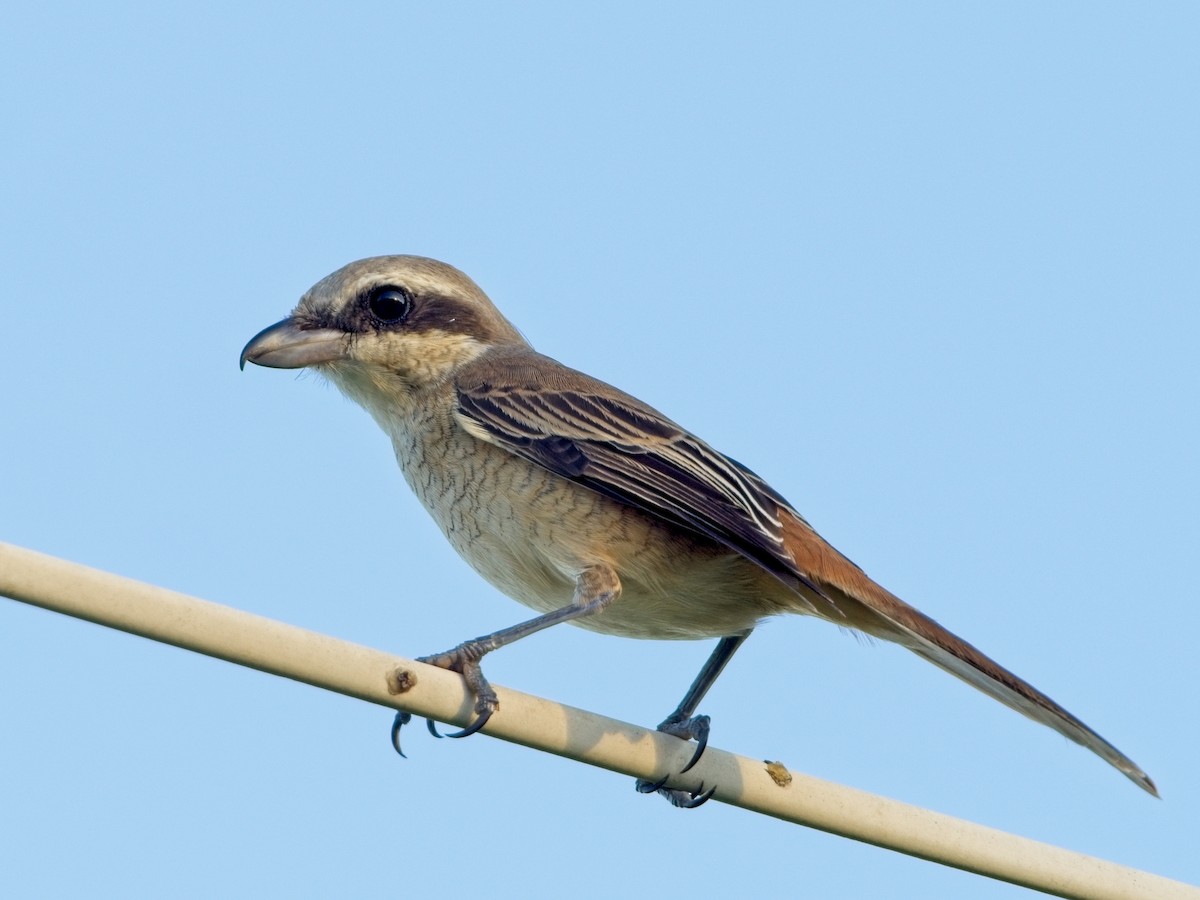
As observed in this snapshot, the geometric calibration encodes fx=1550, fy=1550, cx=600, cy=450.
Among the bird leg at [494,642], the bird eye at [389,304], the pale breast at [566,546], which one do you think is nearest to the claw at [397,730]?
the bird leg at [494,642]

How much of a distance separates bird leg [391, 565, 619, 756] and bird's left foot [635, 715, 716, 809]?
566 mm

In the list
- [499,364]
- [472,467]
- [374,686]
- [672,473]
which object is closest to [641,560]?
[672,473]

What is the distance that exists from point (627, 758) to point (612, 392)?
2.12m

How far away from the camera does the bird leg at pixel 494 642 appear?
11.9 feet

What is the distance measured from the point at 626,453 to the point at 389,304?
1149mm

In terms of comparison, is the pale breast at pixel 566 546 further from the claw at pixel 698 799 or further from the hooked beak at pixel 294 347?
the claw at pixel 698 799

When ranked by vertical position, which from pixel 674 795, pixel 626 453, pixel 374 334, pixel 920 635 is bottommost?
pixel 674 795

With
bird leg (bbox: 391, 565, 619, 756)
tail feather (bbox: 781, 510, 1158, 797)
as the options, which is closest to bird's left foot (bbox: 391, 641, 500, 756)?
bird leg (bbox: 391, 565, 619, 756)

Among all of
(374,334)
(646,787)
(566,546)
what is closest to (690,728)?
(646,787)

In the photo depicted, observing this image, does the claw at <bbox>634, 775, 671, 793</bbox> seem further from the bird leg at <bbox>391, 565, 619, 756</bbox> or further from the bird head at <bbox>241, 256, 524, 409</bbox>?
the bird head at <bbox>241, 256, 524, 409</bbox>

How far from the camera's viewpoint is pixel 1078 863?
3.84m

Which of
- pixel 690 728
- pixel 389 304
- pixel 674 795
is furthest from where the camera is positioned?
pixel 389 304

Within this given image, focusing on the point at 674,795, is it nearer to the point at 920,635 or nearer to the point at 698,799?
the point at 698,799

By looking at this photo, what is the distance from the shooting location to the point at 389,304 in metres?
5.77
